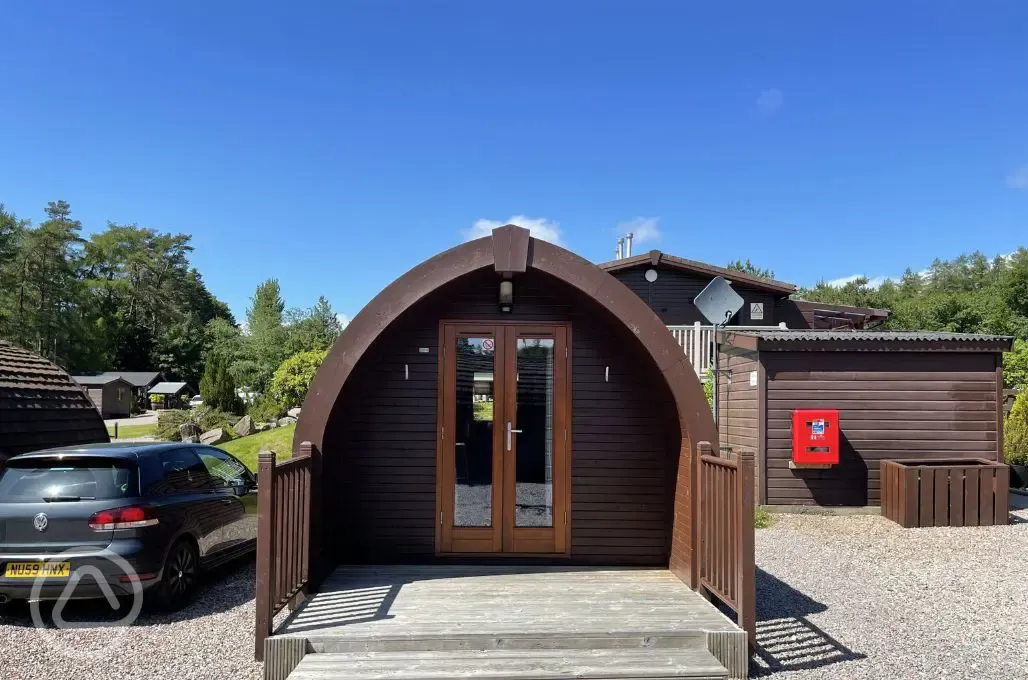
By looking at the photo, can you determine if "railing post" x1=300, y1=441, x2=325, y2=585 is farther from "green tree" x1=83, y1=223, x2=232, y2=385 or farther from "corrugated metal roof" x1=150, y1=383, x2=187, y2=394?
"green tree" x1=83, y1=223, x2=232, y2=385

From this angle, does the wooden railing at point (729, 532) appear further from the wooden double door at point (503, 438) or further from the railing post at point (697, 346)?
the railing post at point (697, 346)

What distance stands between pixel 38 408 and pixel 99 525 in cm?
416

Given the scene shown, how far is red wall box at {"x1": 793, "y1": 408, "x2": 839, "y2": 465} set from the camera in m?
10.1

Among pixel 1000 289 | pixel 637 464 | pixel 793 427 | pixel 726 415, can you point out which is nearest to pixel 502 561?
pixel 637 464

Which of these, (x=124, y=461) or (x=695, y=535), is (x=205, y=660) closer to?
(x=124, y=461)

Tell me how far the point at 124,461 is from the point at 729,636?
482 cm

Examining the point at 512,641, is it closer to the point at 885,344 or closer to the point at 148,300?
the point at 885,344

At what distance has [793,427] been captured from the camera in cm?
1025

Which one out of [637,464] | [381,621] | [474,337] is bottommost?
[381,621]

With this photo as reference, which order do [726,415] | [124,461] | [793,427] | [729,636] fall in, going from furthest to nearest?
[726,415] < [793,427] < [124,461] < [729,636]

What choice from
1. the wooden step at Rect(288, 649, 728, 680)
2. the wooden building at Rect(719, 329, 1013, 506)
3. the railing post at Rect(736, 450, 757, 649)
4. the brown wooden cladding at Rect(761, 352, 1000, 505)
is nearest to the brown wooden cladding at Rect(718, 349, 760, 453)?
the wooden building at Rect(719, 329, 1013, 506)

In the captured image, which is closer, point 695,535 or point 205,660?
point 205,660

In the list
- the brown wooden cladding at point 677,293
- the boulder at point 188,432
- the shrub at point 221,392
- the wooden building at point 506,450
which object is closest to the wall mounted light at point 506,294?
the wooden building at point 506,450

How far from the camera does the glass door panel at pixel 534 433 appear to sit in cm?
619
